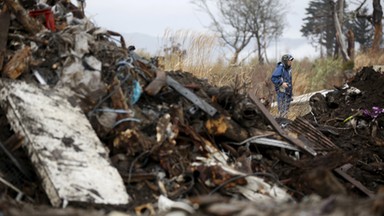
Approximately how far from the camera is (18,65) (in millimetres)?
4230

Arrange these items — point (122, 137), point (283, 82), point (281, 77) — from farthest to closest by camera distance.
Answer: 1. point (281, 77)
2. point (283, 82)
3. point (122, 137)

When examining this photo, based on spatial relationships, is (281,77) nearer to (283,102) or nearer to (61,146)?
(283,102)

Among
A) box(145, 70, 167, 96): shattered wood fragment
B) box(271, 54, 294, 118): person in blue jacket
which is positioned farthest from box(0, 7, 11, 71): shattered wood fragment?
box(271, 54, 294, 118): person in blue jacket

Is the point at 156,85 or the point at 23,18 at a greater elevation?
the point at 23,18

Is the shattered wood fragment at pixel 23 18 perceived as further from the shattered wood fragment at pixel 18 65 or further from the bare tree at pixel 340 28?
the bare tree at pixel 340 28

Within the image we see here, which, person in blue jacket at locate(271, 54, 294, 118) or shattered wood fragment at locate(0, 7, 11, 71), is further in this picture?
person in blue jacket at locate(271, 54, 294, 118)

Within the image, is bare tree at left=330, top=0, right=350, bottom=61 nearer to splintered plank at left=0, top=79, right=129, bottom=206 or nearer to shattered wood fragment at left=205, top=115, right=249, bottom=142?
shattered wood fragment at left=205, top=115, right=249, bottom=142

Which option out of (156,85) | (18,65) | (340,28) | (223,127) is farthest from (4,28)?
(340,28)

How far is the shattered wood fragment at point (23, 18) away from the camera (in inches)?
187

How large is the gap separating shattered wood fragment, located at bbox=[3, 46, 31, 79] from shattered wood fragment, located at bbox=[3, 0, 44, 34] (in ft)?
1.68

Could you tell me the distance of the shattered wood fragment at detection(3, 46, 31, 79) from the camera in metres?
4.23

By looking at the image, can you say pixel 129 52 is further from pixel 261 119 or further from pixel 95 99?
pixel 261 119

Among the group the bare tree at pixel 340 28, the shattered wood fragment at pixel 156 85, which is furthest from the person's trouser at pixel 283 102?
the bare tree at pixel 340 28

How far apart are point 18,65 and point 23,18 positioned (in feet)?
2.41
